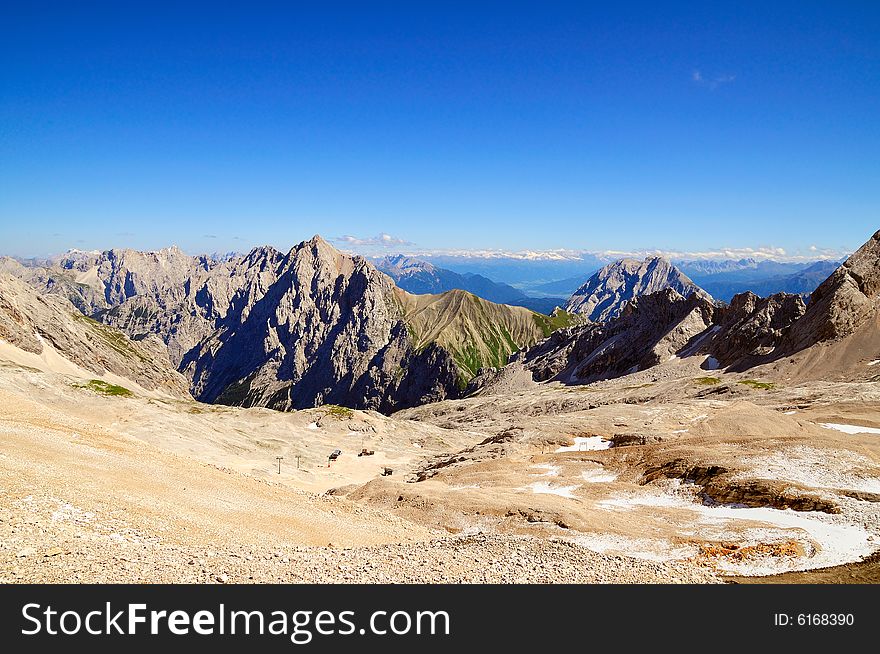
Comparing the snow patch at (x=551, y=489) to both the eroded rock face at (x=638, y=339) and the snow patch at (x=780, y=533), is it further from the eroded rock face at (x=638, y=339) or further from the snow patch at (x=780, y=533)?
the eroded rock face at (x=638, y=339)

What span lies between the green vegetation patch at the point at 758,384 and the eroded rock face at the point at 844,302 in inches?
742

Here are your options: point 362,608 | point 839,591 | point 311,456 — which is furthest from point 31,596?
point 311,456

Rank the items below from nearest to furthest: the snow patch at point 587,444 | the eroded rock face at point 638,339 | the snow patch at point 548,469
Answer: the snow patch at point 548,469 → the snow patch at point 587,444 → the eroded rock face at point 638,339

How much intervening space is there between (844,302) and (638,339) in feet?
216

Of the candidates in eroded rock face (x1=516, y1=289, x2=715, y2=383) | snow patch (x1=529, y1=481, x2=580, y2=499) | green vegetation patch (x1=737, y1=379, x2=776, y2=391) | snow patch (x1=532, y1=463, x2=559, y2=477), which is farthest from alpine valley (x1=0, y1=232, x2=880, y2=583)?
eroded rock face (x1=516, y1=289, x2=715, y2=383)

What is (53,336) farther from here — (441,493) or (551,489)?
(551,489)

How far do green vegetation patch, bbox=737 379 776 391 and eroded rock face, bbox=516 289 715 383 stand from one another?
1705 inches

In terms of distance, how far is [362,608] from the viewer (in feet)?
45.7

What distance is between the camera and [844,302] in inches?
4540

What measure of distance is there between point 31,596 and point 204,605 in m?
4.81

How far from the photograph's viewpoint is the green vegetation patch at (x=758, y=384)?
4028 inches

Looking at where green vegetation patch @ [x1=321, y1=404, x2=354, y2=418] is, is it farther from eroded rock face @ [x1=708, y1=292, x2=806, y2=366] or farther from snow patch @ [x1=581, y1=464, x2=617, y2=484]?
eroded rock face @ [x1=708, y1=292, x2=806, y2=366]

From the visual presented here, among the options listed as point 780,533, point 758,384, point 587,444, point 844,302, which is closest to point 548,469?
point 587,444

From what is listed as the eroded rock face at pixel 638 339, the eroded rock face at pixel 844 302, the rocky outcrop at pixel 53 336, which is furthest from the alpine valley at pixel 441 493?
the rocky outcrop at pixel 53 336
